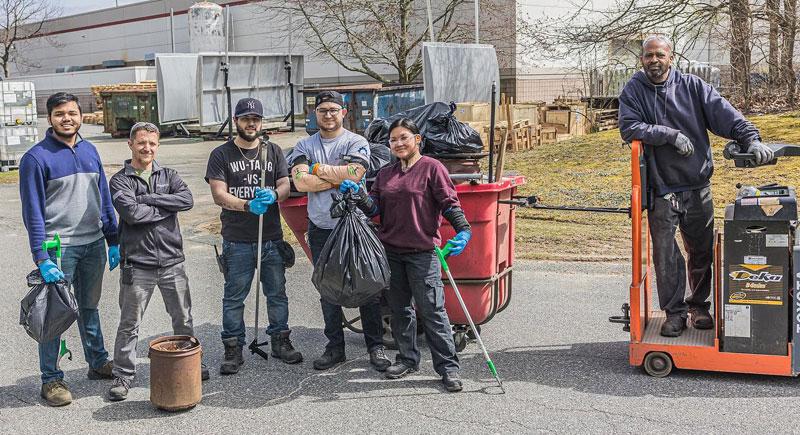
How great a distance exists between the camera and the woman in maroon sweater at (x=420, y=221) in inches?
212

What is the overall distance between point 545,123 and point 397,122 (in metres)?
16.3

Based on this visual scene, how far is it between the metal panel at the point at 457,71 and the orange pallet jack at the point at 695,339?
7370 millimetres

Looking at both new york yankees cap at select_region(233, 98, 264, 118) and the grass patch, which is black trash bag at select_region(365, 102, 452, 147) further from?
the grass patch

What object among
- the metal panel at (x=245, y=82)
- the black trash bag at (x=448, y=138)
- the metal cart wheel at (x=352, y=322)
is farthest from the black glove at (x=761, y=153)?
the metal panel at (x=245, y=82)

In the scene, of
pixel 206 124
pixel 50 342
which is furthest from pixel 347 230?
pixel 206 124

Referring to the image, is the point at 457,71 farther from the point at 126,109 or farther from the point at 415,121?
the point at 126,109

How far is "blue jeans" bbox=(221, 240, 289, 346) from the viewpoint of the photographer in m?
5.83

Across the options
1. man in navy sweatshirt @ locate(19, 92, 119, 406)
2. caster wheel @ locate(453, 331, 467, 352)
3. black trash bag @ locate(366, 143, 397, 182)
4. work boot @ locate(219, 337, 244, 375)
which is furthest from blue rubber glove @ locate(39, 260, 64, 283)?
caster wheel @ locate(453, 331, 467, 352)

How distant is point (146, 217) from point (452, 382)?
2.12 meters

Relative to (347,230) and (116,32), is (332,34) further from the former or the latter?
(347,230)

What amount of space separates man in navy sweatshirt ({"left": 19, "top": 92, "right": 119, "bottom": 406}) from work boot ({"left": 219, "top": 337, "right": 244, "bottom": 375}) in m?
0.82

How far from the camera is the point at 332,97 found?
5.71 m

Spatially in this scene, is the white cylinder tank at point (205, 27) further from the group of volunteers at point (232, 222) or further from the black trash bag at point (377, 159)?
the group of volunteers at point (232, 222)

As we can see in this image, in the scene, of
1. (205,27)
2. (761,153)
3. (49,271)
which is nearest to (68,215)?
(49,271)
